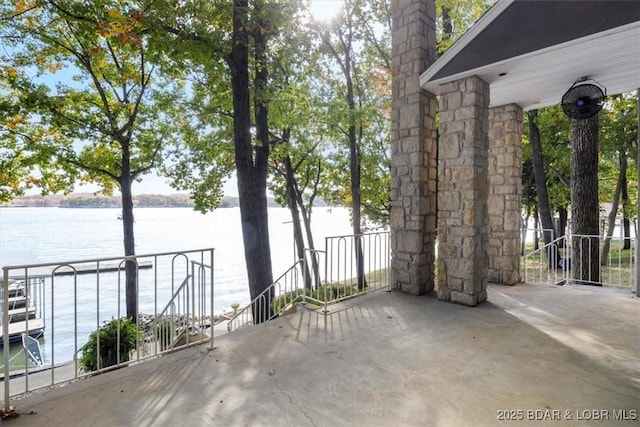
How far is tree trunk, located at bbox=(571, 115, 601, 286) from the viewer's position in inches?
234

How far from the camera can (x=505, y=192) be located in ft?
16.0

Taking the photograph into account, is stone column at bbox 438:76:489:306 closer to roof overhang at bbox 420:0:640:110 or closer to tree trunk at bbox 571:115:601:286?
roof overhang at bbox 420:0:640:110

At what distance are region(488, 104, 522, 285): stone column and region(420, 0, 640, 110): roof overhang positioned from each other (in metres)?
0.60

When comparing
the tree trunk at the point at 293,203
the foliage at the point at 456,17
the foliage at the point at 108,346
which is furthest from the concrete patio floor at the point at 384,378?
the tree trunk at the point at 293,203

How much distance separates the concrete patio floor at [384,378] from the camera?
190 centimetres

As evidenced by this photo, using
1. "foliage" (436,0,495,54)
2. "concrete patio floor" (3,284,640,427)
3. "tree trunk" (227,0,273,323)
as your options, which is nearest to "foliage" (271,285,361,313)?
"tree trunk" (227,0,273,323)

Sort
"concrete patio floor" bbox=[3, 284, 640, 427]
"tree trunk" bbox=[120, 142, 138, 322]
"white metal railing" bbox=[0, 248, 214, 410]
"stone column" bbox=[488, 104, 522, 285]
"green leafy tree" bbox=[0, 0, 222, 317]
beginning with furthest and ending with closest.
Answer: "tree trunk" bbox=[120, 142, 138, 322], "green leafy tree" bbox=[0, 0, 222, 317], "stone column" bbox=[488, 104, 522, 285], "white metal railing" bbox=[0, 248, 214, 410], "concrete patio floor" bbox=[3, 284, 640, 427]

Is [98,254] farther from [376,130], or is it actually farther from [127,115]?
[376,130]

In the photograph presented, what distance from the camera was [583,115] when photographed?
3.79 m

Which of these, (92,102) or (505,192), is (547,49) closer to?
(505,192)

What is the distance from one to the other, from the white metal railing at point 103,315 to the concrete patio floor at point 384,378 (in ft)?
1.38

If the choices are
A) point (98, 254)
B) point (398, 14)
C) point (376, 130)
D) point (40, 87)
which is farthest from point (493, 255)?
point (98, 254)

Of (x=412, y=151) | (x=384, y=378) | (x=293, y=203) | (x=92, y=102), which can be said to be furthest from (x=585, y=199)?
(x=92, y=102)

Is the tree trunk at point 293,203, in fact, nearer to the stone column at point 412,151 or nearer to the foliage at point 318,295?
the foliage at point 318,295
